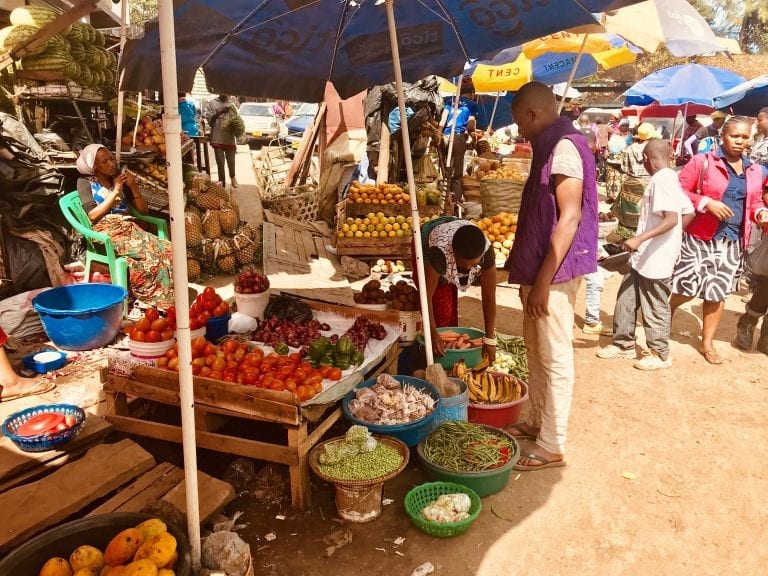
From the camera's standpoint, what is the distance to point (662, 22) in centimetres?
358

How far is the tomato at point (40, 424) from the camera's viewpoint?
3281 mm

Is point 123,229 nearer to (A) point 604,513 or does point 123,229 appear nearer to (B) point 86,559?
(B) point 86,559

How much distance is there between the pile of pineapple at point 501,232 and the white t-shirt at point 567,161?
5.37 m

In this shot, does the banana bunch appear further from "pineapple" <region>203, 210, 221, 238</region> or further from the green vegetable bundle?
the green vegetable bundle

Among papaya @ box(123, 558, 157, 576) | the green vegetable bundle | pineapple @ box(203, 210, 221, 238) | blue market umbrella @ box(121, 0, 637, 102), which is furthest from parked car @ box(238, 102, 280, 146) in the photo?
papaya @ box(123, 558, 157, 576)

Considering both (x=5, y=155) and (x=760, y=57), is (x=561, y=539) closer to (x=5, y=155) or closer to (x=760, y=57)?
(x=5, y=155)

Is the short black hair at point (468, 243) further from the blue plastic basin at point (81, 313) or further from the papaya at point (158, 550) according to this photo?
the blue plastic basin at point (81, 313)

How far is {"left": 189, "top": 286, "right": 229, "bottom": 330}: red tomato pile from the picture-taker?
14.9 feet

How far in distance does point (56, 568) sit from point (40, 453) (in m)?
1.28

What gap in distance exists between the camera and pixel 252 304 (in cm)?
491

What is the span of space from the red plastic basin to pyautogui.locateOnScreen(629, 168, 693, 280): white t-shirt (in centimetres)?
211

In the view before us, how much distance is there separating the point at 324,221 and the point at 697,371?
6.96 m

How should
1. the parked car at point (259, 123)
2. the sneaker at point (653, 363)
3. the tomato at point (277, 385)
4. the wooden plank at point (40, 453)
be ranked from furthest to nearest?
the parked car at point (259, 123) < the sneaker at point (653, 363) < the tomato at point (277, 385) < the wooden plank at point (40, 453)

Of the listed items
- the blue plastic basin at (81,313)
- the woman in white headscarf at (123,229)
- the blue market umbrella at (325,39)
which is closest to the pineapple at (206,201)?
the woman in white headscarf at (123,229)
